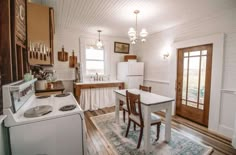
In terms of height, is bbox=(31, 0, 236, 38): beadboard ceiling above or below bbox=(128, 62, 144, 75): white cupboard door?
above

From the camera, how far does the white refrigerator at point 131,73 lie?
4.46 meters

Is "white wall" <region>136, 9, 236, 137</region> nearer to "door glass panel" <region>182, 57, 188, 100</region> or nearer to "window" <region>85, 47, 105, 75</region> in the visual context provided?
"door glass panel" <region>182, 57, 188, 100</region>

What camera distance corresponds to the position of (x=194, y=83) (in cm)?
329

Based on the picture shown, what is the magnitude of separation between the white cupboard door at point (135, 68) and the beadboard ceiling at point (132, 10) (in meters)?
1.45

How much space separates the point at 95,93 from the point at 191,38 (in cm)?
320

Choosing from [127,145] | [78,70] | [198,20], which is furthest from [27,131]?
[198,20]

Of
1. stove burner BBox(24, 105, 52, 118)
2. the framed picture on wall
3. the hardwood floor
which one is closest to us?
stove burner BBox(24, 105, 52, 118)

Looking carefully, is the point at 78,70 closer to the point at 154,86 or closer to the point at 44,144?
the point at 154,86

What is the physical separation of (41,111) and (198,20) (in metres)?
3.71

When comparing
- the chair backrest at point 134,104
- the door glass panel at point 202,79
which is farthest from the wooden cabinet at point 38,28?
the door glass panel at point 202,79

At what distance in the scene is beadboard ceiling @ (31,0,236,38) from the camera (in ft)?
7.61

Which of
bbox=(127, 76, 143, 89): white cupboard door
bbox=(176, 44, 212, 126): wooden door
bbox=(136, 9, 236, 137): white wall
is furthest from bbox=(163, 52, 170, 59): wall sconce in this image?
bbox=(127, 76, 143, 89): white cupboard door

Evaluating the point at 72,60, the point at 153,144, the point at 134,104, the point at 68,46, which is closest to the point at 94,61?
the point at 72,60

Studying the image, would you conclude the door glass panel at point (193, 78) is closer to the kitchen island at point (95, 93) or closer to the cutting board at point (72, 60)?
the kitchen island at point (95, 93)
